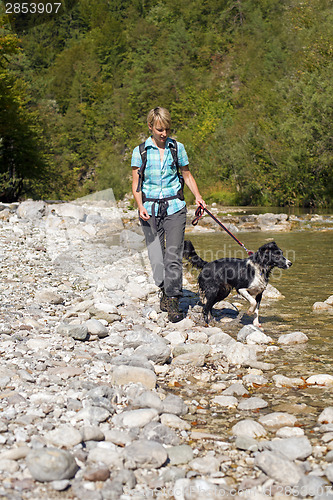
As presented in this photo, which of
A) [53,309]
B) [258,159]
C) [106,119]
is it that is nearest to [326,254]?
[53,309]

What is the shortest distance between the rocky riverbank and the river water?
54mm

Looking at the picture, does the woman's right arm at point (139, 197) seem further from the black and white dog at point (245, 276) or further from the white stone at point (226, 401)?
the white stone at point (226, 401)

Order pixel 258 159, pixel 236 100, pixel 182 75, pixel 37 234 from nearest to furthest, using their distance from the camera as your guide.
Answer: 1. pixel 37 234
2. pixel 258 159
3. pixel 236 100
4. pixel 182 75

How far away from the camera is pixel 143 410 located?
3.58 meters

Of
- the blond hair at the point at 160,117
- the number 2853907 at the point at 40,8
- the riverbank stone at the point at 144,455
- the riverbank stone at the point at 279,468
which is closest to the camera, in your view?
the riverbank stone at the point at 279,468

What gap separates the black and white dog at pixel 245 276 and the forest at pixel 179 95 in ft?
75.5

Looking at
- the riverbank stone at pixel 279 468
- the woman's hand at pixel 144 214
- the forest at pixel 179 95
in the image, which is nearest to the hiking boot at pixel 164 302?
the woman's hand at pixel 144 214

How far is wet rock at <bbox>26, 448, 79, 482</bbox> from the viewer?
2643 mm

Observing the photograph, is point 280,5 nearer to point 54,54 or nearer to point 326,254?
point 54,54

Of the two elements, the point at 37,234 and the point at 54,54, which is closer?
the point at 37,234

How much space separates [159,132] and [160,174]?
0.50 meters

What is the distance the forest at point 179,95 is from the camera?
3025 cm

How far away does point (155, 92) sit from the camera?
73.1 metres

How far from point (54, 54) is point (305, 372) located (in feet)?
351
